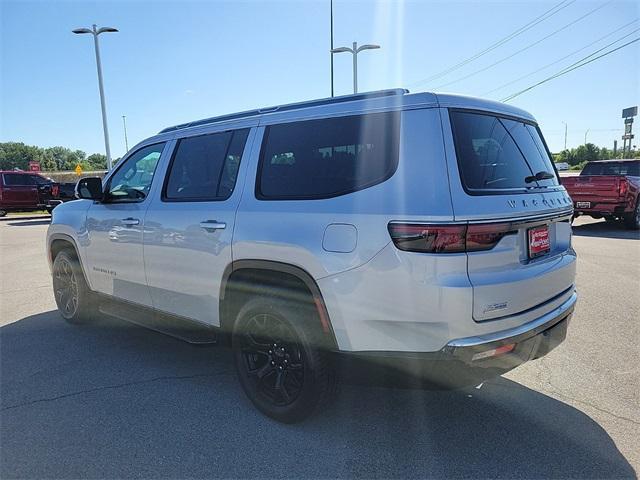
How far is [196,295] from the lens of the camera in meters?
3.57

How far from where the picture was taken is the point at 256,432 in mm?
3027

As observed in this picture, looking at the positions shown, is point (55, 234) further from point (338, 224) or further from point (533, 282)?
point (533, 282)

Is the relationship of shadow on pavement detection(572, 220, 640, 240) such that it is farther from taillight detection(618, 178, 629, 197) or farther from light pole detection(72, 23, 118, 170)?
light pole detection(72, 23, 118, 170)

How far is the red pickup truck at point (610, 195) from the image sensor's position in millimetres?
12195

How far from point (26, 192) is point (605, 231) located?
21.9 m

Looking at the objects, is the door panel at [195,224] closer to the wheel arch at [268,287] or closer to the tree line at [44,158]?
the wheel arch at [268,287]

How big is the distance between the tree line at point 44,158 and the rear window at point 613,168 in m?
99.6

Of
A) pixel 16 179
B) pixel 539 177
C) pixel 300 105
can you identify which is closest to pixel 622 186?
pixel 539 177

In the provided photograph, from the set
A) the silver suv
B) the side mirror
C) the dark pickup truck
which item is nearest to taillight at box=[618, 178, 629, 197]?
the silver suv

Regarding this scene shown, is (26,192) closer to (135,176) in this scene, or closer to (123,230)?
(135,176)

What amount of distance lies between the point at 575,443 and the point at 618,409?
64 centimetres

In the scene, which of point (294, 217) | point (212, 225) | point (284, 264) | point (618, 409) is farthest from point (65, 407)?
point (618, 409)

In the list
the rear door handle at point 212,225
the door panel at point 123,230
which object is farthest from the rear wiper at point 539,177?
the door panel at point 123,230

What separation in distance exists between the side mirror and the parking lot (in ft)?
4.82
